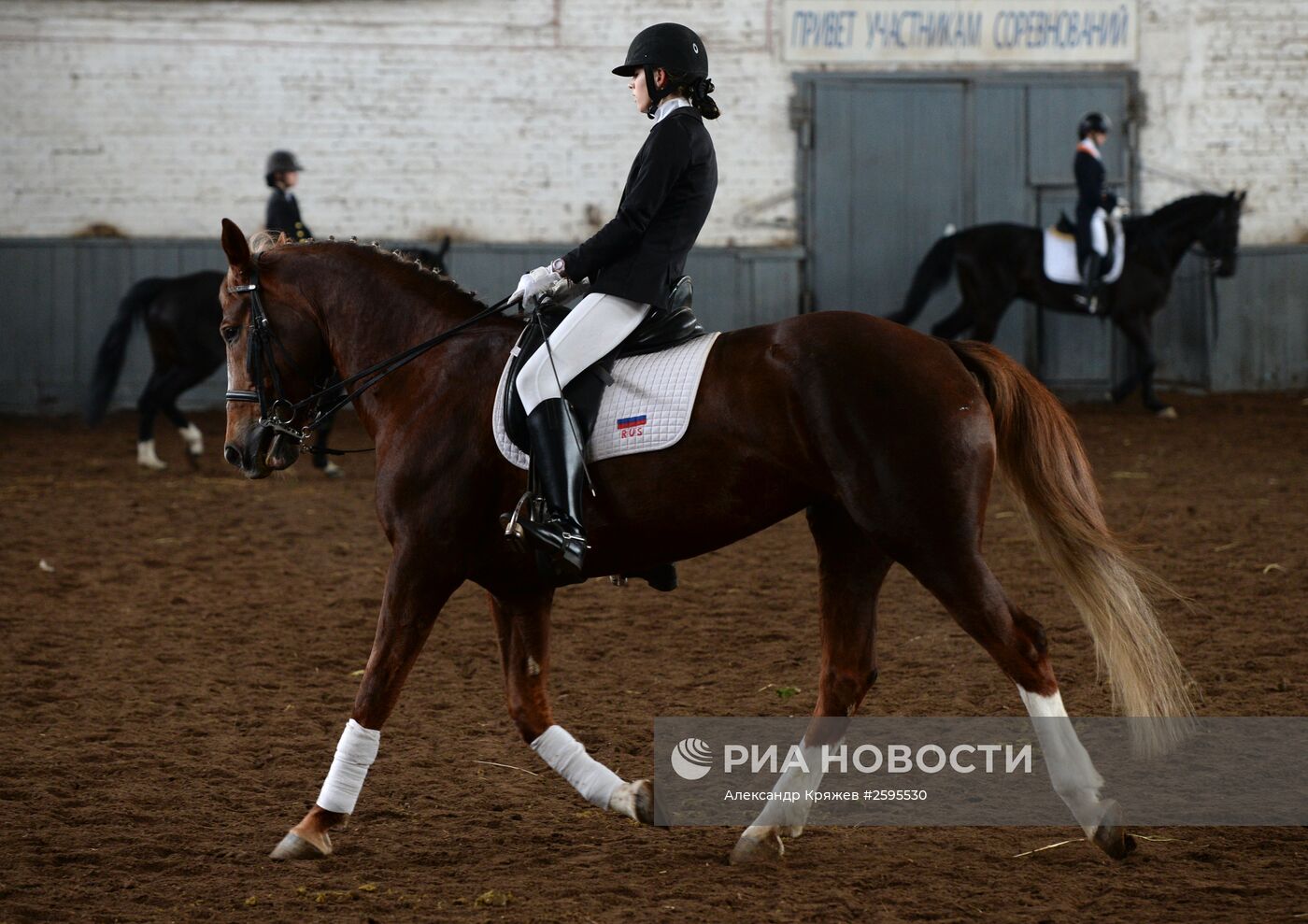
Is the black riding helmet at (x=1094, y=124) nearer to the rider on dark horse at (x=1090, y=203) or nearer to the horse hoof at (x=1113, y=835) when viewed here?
the rider on dark horse at (x=1090, y=203)

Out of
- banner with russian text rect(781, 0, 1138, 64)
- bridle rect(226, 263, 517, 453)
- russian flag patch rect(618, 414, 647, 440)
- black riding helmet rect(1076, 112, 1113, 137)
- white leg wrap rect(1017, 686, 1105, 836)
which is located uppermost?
banner with russian text rect(781, 0, 1138, 64)

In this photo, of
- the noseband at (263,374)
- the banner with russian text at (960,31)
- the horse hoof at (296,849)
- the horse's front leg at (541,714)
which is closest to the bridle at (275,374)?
the noseband at (263,374)

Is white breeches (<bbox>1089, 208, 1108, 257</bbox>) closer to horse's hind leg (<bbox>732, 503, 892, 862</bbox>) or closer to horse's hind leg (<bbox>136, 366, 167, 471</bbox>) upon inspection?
horse's hind leg (<bbox>136, 366, 167, 471</bbox>)

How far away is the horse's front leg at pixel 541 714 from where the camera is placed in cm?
392

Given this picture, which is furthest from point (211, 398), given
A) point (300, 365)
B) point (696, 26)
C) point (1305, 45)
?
point (1305, 45)

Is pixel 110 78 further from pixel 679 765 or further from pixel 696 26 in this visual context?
pixel 679 765

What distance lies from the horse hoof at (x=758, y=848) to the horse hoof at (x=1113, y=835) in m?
0.86

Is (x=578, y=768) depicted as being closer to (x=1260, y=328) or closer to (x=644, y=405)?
(x=644, y=405)

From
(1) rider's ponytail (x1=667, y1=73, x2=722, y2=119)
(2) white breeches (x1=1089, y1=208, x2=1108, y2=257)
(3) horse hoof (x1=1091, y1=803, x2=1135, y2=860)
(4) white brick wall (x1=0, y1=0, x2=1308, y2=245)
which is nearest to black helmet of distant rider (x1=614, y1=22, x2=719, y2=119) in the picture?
(1) rider's ponytail (x1=667, y1=73, x2=722, y2=119)

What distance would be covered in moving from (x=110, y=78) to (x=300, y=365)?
12.6m

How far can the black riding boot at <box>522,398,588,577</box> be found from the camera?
12.1 ft

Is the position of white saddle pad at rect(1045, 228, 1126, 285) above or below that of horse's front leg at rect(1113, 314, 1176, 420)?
above

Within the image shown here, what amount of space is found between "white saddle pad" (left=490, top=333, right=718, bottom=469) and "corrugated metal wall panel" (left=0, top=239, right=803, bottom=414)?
11.5 metres

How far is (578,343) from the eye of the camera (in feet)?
12.7
